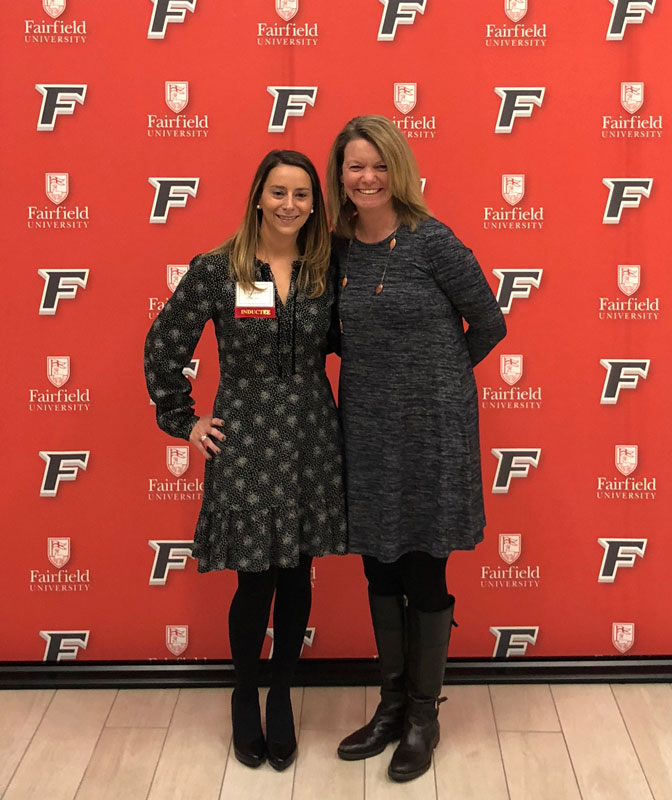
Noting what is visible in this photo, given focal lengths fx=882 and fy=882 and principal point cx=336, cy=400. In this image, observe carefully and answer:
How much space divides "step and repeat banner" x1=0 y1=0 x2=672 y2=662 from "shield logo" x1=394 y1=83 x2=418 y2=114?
12 mm

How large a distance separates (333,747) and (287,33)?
6.32 feet

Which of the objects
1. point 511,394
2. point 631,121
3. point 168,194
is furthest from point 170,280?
point 631,121

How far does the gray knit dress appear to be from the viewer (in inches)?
78.4

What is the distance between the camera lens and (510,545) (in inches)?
104

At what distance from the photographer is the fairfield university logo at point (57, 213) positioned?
249 cm

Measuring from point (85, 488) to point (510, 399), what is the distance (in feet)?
4.21

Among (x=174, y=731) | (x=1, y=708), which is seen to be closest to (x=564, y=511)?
(x=174, y=731)

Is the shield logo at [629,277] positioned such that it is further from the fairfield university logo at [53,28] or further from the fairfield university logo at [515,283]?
the fairfield university logo at [53,28]

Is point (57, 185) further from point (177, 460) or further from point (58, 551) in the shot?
point (58, 551)

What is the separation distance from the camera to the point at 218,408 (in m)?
2.09

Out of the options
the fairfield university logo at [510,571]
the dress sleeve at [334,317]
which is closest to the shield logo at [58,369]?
the dress sleeve at [334,317]

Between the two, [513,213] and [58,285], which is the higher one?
[513,213]

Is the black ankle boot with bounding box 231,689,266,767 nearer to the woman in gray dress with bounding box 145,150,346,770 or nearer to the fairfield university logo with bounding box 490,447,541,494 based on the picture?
the woman in gray dress with bounding box 145,150,346,770

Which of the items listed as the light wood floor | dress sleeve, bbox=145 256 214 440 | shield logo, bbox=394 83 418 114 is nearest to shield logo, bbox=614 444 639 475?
the light wood floor
